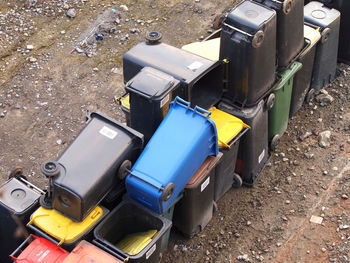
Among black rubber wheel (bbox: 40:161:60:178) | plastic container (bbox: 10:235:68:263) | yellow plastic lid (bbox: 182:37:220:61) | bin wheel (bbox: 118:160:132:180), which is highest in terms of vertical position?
black rubber wheel (bbox: 40:161:60:178)

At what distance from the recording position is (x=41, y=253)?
4.06 meters

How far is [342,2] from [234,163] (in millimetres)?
2751

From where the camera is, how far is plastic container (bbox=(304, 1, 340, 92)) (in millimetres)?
6238

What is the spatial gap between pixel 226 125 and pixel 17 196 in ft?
6.94

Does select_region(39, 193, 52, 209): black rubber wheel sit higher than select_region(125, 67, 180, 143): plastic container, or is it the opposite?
select_region(125, 67, 180, 143): plastic container

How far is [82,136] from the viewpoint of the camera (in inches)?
172

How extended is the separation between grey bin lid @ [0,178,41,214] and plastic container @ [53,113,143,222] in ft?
1.04

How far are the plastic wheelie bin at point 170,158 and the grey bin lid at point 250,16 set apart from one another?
1004 mm

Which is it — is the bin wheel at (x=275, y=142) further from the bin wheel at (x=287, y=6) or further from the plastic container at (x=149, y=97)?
the plastic container at (x=149, y=97)

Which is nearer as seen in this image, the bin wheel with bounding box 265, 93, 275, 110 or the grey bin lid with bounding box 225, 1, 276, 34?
the grey bin lid with bounding box 225, 1, 276, 34

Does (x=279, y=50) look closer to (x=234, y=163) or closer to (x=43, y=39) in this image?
(x=234, y=163)

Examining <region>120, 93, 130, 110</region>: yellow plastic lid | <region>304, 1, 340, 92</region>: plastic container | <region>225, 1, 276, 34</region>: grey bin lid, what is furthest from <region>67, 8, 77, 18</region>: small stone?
<region>225, 1, 276, 34</region>: grey bin lid

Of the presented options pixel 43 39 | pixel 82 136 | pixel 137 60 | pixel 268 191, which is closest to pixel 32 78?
pixel 43 39

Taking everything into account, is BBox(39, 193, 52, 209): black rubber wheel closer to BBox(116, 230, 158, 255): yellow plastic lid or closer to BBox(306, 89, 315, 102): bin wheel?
BBox(116, 230, 158, 255): yellow plastic lid
